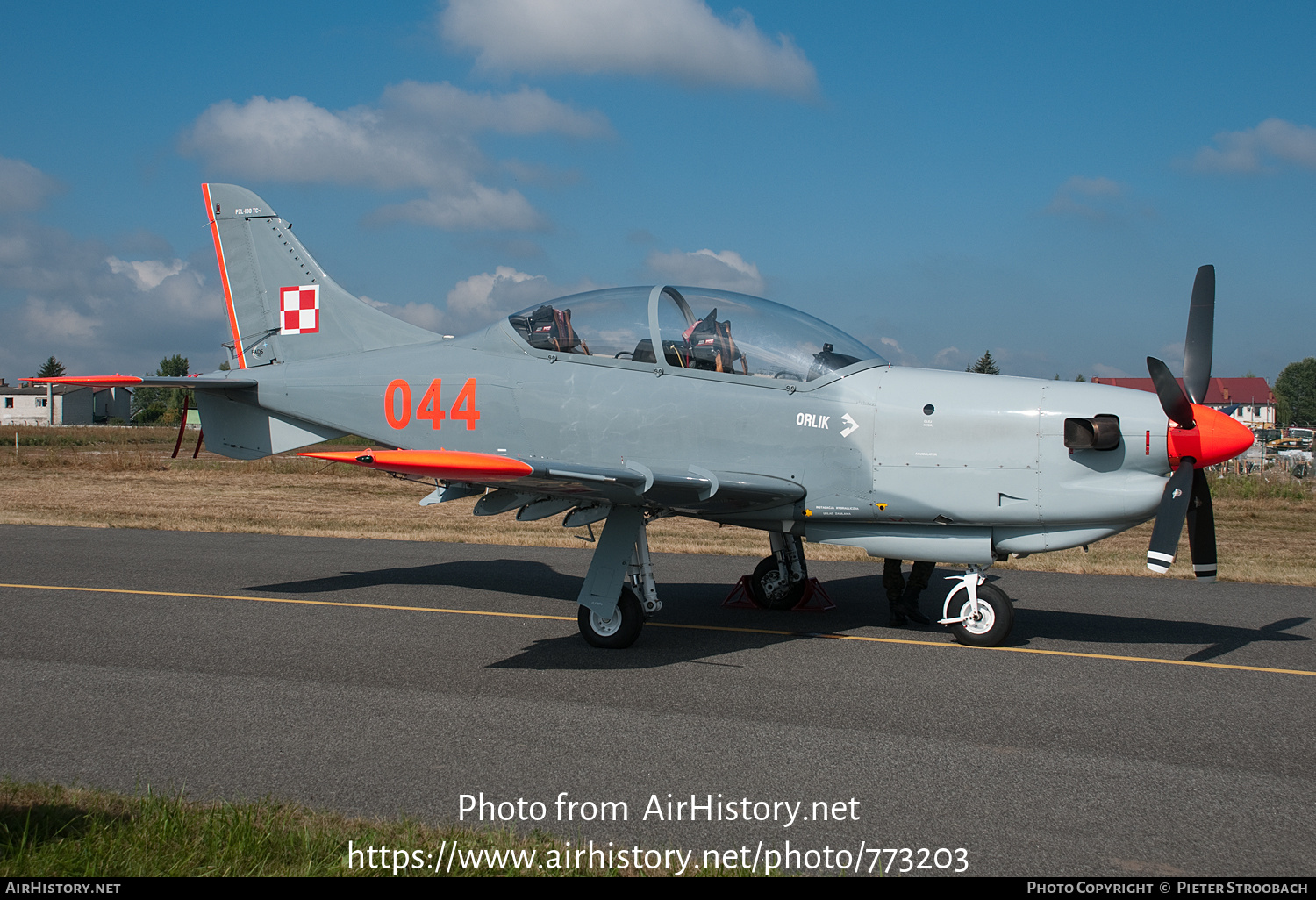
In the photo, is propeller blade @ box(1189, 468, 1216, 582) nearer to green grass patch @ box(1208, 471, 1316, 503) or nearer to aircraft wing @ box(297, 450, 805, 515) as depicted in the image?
aircraft wing @ box(297, 450, 805, 515)

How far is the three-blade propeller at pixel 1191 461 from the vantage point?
662cm

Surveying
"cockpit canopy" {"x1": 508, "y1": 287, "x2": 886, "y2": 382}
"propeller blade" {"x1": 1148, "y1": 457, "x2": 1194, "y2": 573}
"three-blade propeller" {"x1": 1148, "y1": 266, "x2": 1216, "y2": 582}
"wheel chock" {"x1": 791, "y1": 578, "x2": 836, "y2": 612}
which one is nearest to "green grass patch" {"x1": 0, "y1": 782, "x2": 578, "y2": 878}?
"cockpit canopy" {"x1": 508, "y1": 287, "x2": 886, "y2": 382}

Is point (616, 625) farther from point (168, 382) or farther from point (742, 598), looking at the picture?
point (168, 382)

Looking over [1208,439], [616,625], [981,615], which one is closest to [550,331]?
[616,625]

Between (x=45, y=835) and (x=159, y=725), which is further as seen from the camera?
(x=159, y=725)

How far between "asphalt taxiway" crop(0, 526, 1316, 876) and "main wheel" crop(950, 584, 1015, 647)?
5.7 inches

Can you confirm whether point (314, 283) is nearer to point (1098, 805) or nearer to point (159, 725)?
point (159, 725)

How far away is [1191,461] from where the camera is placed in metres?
6.78

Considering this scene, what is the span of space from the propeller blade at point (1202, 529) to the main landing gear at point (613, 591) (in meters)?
4.12

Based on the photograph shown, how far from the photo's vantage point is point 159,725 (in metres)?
5.38

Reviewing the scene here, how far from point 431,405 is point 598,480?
2.81 meters

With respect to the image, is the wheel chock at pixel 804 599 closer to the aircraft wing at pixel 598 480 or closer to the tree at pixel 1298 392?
the aircraft wing at pixel 598 480
